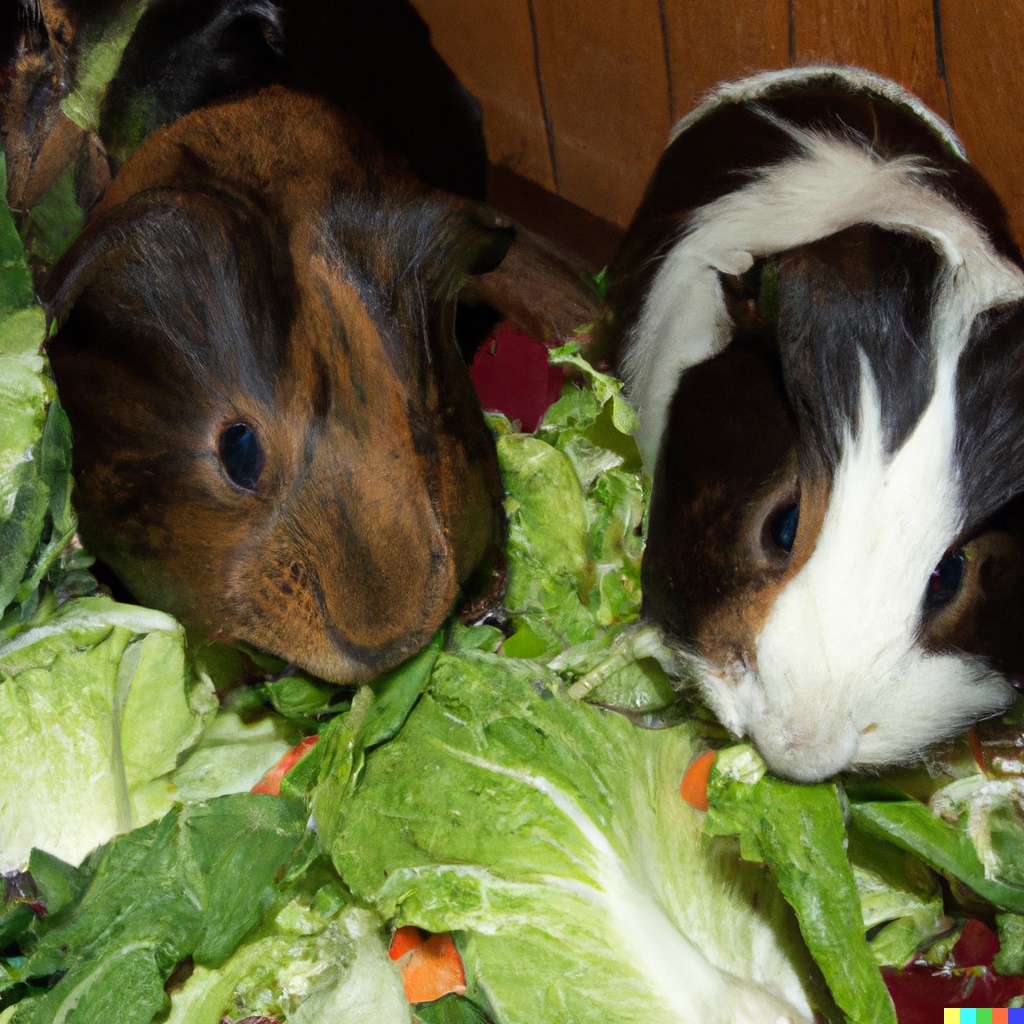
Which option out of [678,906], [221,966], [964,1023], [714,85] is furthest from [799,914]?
[714,85]

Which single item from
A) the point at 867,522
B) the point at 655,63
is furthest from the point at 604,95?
the point at 867,522

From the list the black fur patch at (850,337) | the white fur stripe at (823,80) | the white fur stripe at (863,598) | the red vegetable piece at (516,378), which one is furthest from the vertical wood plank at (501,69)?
the white fur stripe at (863,598)

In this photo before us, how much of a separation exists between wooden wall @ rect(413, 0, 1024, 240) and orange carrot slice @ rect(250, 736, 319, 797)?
1104 millimetres

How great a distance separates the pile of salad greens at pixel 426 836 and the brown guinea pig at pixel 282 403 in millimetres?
83

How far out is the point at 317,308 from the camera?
1.10m

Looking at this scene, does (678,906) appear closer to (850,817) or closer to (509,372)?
(850,817)

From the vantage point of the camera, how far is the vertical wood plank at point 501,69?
2.02 m

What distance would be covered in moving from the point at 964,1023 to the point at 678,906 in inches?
14.7

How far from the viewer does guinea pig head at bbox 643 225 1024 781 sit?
3.41 feet

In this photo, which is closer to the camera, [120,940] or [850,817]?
[120,940]

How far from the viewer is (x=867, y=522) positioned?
3.39 feet

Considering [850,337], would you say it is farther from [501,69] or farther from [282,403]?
[501,69]

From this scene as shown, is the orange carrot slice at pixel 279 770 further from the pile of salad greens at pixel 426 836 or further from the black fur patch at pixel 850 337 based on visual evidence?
the black fur patch at pixel 850 337

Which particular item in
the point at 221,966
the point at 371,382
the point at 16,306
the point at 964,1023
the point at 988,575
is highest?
the point at 988,575
